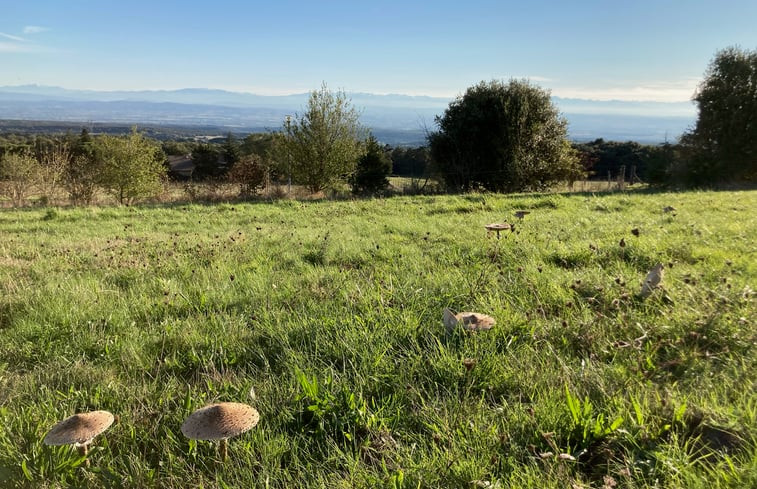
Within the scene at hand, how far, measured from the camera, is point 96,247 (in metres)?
6.70

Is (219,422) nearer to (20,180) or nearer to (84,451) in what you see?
(84,451)

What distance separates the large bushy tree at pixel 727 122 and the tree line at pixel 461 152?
0.04 meters

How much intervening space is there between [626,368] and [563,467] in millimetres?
1039

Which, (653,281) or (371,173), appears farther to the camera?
(371,173)

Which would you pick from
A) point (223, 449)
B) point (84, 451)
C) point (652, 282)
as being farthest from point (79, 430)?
point (652, 282)

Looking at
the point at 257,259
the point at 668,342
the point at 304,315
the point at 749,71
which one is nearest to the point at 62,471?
the point at 304,315

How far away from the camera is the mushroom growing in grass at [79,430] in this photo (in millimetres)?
1677

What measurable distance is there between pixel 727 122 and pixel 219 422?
2747 centimetres

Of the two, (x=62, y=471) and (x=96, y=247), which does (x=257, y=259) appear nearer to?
(x=96, y=247)

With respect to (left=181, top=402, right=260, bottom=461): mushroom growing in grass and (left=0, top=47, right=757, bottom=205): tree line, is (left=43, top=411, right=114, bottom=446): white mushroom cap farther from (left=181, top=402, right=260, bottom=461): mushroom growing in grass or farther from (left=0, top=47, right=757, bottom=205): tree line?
(left=0, top=47, right=757, bottom=205): tree line

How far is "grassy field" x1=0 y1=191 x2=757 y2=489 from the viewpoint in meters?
1.76

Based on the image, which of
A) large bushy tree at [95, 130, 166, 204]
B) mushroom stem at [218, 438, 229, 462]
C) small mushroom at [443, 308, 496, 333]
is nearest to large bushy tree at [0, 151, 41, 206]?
large bushy tree at [95, 130, 166, 204]

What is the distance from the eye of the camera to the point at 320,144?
854 inches

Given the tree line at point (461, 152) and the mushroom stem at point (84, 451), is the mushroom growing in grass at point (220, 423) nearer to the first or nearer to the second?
the mushroom stem at point (84, 451)
